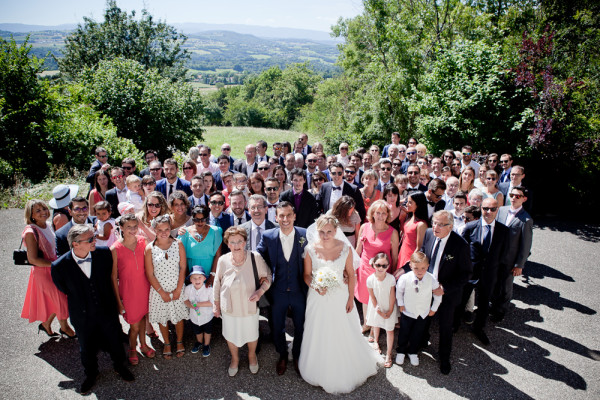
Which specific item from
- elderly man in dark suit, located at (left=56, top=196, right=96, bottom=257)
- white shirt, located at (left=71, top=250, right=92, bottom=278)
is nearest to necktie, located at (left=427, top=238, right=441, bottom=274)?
white shirt, located at (left=71, top=250, right=92, bottom=278)

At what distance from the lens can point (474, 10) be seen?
18.6 meters

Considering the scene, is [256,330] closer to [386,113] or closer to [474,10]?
[386,113]

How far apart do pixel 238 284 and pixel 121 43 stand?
33610 mm

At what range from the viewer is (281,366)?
15.4ft

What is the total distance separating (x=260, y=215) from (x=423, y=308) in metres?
2.54

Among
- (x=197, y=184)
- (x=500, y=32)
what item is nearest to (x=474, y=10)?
(x=500, y=32)

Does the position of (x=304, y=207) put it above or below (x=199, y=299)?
above

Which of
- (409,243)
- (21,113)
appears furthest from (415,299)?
(21,113)

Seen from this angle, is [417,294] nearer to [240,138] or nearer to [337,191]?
[337,191]

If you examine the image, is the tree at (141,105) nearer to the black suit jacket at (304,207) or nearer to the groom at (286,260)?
the black suit jacket at (304,207)

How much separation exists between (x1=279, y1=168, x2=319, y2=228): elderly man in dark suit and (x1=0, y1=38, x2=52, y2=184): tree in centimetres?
1226

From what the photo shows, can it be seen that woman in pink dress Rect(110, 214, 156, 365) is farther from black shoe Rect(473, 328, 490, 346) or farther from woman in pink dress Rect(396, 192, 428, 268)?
black shoe Rect(473, 328, 490, 346)

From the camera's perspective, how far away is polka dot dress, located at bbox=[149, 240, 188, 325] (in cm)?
464

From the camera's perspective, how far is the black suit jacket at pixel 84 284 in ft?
13.6
